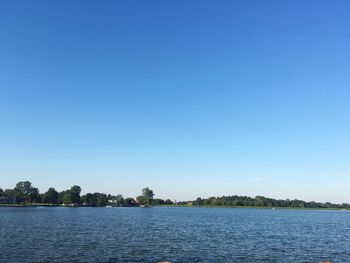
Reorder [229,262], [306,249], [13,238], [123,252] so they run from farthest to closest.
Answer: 1. [13,238]
2. [306,249]
3. [123,252]
4. [229,262]

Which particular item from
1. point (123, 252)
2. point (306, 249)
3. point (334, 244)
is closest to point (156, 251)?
point (123, 252)

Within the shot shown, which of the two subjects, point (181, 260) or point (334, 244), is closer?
point (181, 260)

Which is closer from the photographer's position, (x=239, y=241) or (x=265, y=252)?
(x=265, y=252)

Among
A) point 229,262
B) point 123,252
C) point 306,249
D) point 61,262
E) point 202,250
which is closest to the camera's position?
point 61,262

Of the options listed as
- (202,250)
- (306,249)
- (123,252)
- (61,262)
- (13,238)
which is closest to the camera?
(61,262)

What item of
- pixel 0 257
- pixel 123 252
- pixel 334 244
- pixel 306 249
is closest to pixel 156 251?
pixel 123 252

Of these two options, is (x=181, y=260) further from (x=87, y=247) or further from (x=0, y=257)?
(x=0, y=257)

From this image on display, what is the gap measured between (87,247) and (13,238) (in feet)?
63.1

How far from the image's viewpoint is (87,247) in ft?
176

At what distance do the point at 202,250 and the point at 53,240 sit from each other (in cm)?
2753

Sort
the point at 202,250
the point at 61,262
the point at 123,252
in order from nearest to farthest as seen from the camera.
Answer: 1. the point at 61,262
2. the point at 123,252
3. the point at 202,250

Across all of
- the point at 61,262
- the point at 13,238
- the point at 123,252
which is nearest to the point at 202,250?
the point at 123,252

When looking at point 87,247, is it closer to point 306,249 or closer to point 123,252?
point 123,252

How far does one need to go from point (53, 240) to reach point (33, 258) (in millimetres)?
18261
